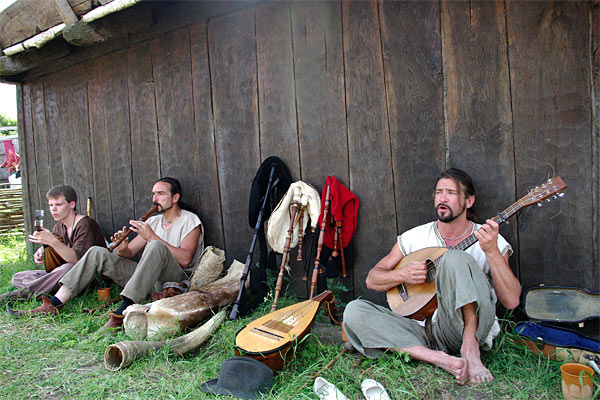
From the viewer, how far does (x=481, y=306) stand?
2211 mm

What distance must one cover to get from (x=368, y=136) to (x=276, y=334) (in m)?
1.56

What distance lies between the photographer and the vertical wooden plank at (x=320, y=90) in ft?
10.8

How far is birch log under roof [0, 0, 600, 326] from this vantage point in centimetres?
251

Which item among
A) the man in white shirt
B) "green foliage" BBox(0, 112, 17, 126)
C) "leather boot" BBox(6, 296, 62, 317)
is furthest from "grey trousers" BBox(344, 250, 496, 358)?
"green foliage" BBox(0, 112, 17, 126)

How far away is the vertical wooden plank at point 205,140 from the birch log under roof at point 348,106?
1cm

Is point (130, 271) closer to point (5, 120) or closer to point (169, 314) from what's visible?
point (169, 314)

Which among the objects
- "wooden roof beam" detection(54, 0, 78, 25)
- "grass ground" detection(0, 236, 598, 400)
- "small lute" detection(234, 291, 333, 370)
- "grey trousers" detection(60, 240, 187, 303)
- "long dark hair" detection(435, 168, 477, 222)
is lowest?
"grass ground" detection(0, 236, 598, 400)

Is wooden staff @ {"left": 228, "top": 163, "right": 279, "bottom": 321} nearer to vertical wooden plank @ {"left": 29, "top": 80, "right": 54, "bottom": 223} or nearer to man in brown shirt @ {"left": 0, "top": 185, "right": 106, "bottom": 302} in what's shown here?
man in brown shirt @ {"left": 0, "top": 185, "right": 106, "bottom": 302}

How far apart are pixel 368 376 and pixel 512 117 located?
174cm

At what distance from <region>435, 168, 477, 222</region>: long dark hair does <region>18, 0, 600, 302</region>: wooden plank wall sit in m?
0.10

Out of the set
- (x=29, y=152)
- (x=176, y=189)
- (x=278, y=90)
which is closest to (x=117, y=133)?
(x=176, y=189)

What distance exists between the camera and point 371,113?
3.16 m

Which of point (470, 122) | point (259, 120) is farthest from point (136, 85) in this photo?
point (470, 122)

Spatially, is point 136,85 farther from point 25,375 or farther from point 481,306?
point 481,306
